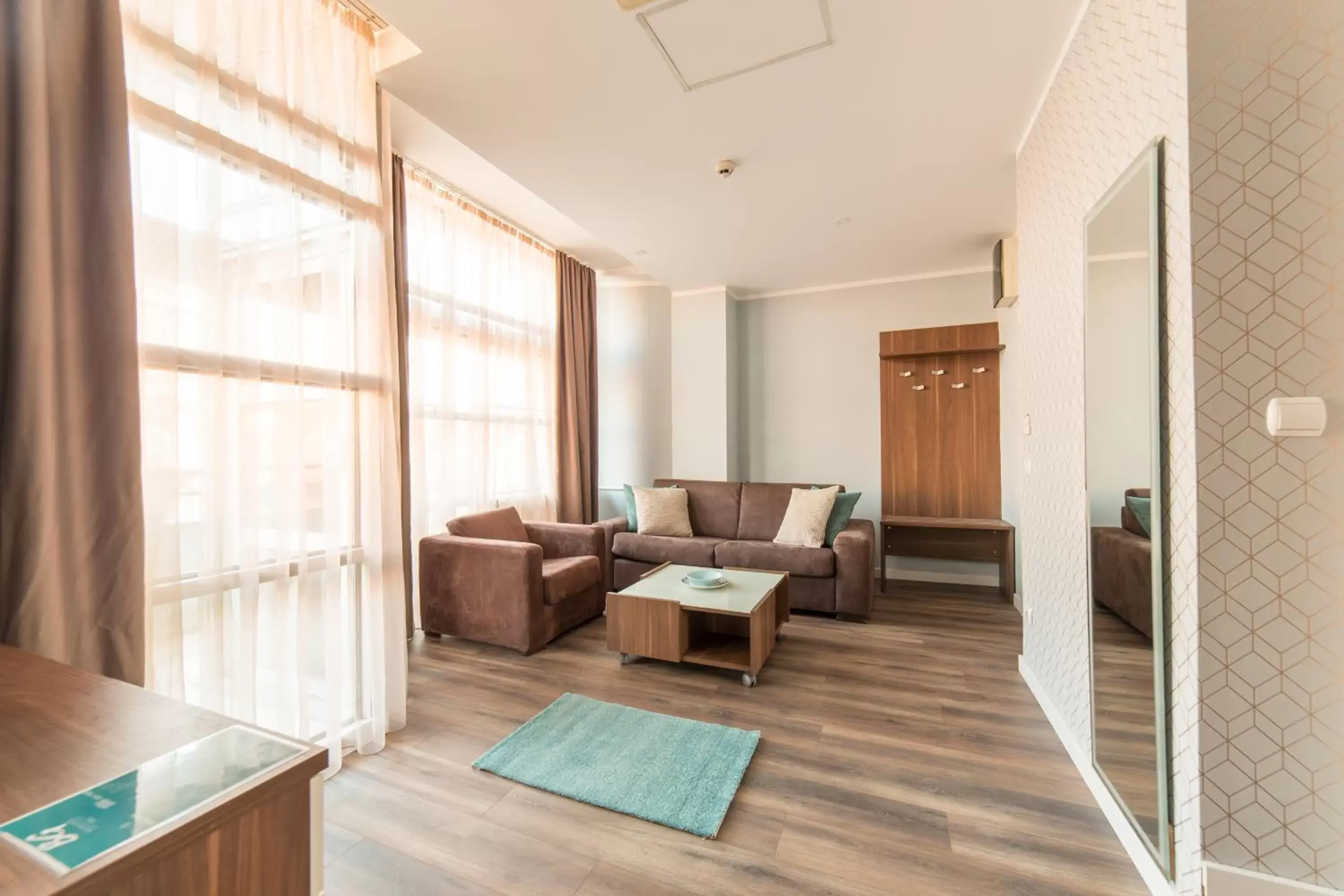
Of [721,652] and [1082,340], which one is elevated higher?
[1082,340]

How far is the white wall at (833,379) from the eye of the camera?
14.5 ft

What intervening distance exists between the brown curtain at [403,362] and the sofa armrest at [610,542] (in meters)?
1.26

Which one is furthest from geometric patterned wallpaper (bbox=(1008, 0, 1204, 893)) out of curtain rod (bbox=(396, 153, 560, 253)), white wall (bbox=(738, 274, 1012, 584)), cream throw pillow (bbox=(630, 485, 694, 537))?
curtain rod (bbox=(396, 153, 560, 253))

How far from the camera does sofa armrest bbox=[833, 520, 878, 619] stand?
135 inches

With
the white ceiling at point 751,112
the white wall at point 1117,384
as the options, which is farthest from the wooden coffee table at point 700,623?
the white ceiling at point 751,112

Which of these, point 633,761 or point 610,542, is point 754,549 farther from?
point 633,761

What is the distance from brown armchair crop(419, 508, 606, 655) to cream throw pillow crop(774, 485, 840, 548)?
57.4 inches

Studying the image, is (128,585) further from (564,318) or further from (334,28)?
(564,318)

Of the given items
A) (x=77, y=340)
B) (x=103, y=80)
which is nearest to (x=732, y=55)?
(x=103, y=80)

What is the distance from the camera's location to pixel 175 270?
1558 mm

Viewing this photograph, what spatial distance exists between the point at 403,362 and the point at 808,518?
9.24ft

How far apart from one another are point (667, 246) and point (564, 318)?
1.15 m

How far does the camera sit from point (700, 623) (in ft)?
9.62

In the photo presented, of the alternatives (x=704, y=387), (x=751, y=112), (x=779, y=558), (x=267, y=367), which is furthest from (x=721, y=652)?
(x=704, y=387)
